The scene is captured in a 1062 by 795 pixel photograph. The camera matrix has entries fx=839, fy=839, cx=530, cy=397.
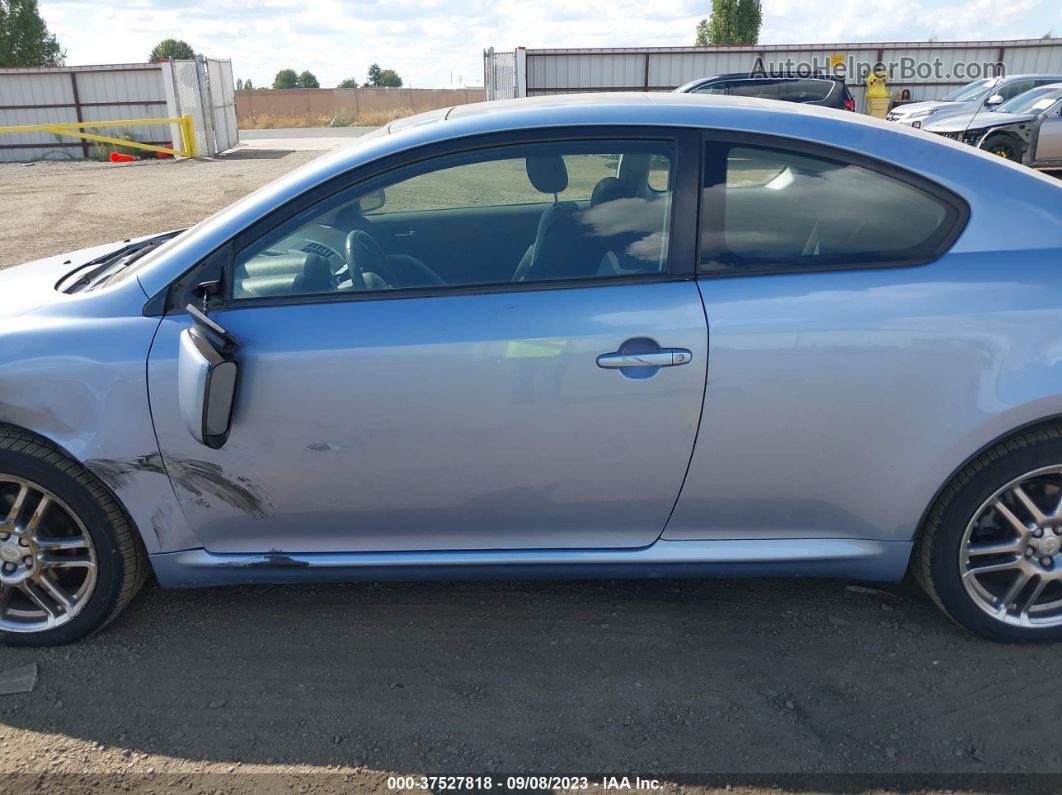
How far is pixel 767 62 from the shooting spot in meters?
24.3

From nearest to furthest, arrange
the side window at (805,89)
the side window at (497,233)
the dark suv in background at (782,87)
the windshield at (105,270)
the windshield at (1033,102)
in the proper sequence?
the side window at (497,233), the windshield at (105,270), the windshield at (1033,102), the dark suv in background at (782,87), the side window at (805,89)

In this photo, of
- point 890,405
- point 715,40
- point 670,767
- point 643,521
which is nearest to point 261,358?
point 643,521

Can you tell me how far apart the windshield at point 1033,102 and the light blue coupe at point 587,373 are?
13736 mm

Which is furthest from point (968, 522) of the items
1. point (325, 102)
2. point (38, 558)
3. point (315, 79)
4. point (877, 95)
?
point (315, 79)

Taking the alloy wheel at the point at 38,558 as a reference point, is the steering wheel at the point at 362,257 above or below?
above

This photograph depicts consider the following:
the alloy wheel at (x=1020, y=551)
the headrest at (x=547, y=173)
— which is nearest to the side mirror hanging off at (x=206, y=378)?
the headrest at (x=547, y=173)

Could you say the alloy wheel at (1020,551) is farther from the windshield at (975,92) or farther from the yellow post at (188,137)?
the yellow post at (188,137)

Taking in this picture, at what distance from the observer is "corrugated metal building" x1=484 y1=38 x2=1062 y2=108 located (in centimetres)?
2409

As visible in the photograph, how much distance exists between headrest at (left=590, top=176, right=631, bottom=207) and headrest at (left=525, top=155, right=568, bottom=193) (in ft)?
0.38

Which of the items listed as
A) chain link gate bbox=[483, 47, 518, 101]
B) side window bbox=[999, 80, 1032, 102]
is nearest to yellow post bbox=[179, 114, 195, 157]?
chain link gate bbox=[483, 47, 518, 101]

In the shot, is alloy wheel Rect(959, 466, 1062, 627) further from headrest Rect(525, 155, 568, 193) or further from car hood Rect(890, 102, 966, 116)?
car hood Rect(890, 102, 966, 116)

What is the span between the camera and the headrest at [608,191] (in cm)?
261

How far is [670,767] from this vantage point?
2.29 meters

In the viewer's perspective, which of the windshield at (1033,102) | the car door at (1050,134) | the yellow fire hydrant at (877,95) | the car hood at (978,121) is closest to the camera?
the car door at (1050,134)
